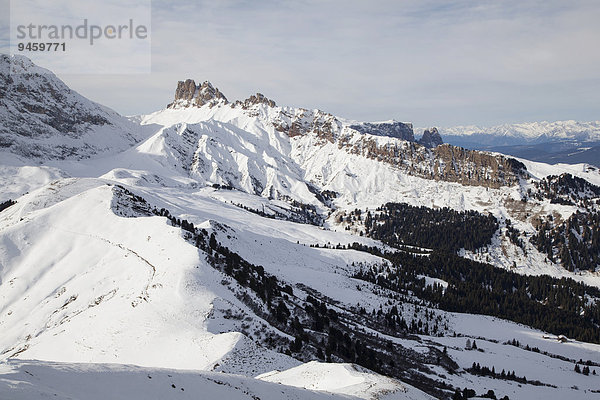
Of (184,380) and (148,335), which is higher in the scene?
(184,380)

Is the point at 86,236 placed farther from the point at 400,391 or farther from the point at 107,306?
the point at 400,391

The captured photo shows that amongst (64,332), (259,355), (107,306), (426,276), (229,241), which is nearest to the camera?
(259,355)

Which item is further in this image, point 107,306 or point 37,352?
point 107,306

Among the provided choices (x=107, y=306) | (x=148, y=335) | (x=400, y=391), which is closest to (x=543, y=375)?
(x=400, y=391)

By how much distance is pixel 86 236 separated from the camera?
8194cm

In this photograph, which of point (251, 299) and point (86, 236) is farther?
point (86, 236)

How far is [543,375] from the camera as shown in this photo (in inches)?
3364

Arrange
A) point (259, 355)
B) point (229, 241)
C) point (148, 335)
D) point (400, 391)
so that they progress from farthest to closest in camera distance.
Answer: point (229, 241)
point (148, 335)
point (259, 355)
point (400, 391)

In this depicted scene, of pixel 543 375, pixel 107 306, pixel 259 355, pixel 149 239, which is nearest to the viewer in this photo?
pixel 259 355

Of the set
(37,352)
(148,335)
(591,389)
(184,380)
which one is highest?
(184,380)

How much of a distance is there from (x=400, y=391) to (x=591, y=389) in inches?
3011

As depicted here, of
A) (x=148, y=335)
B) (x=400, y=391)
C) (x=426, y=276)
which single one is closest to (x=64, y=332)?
(x=148, y=335)

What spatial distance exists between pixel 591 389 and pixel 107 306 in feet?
334

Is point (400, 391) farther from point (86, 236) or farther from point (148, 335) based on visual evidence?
point (86, 236)
